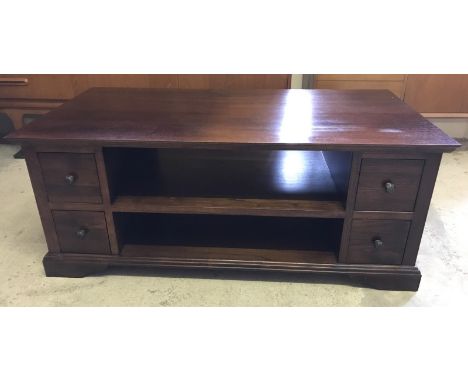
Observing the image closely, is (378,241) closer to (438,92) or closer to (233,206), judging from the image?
(233,206)

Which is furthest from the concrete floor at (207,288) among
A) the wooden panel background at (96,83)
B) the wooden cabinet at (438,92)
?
the wooden panel background at (96,83)

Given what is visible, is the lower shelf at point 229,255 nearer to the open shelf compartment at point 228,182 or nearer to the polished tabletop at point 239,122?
the open shelf compartment at point 228,182

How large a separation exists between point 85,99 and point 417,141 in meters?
0.99

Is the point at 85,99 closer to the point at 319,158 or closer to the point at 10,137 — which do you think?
the point at 10,137

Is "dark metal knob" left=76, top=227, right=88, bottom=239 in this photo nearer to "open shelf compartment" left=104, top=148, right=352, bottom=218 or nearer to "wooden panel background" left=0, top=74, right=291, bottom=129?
"open shelf compartment" left=104, top=148, right=352, bottom=218

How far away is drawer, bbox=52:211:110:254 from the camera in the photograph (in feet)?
3.40

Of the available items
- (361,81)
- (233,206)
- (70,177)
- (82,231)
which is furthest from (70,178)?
(361,81)

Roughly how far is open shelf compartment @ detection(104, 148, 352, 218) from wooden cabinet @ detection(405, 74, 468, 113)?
3.00 ft

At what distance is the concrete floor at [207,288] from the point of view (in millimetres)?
1009

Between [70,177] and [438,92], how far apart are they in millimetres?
1787

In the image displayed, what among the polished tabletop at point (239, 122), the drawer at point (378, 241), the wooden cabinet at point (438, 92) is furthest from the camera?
the wooden cabinet at point (438, 92)

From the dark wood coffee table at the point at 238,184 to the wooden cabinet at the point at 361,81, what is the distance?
657mm

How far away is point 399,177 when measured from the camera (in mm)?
928
